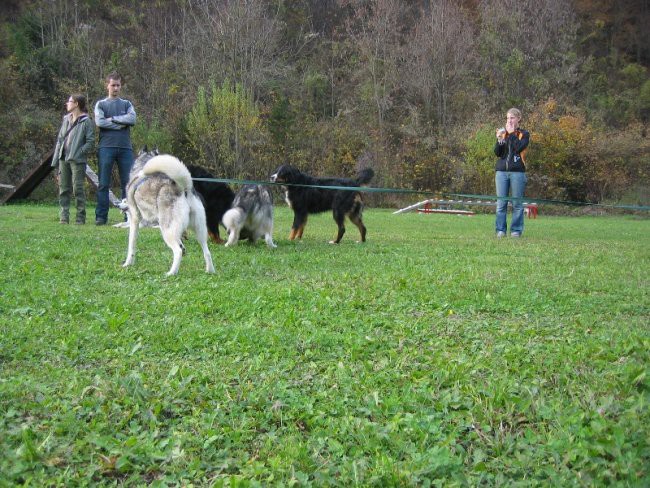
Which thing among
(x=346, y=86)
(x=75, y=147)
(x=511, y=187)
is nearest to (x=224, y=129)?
(x=346, y=86)

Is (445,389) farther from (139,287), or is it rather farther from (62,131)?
(62,131)

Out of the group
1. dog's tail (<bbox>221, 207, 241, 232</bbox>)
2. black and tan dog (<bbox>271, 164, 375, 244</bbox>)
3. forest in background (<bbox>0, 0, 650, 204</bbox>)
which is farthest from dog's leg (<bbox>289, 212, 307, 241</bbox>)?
forest in background (<bbox>0, 0, 650, 204</bbox>)

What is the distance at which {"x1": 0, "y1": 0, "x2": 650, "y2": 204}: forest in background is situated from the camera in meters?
24.2

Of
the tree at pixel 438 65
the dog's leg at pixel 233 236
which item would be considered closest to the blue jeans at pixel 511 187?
the dog's leg at pixel 233 236

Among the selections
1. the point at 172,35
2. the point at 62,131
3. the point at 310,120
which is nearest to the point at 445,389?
the point at 62,131

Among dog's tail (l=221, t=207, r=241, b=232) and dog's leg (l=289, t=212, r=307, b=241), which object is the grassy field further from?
dog's leg (l=289, t=212, r=307, b=241)

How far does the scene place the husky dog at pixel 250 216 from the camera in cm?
813

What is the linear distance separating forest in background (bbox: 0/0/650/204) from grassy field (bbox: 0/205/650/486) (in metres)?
18.0

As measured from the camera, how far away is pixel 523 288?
5.45m

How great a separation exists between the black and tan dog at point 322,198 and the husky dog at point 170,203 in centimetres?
322

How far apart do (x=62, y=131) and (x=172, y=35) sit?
747 inches

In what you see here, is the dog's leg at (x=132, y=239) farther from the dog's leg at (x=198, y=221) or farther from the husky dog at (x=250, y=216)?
the husky dog at (x=250, y=216)

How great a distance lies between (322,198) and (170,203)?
3.73 metres

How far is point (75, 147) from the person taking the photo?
1037 cm
